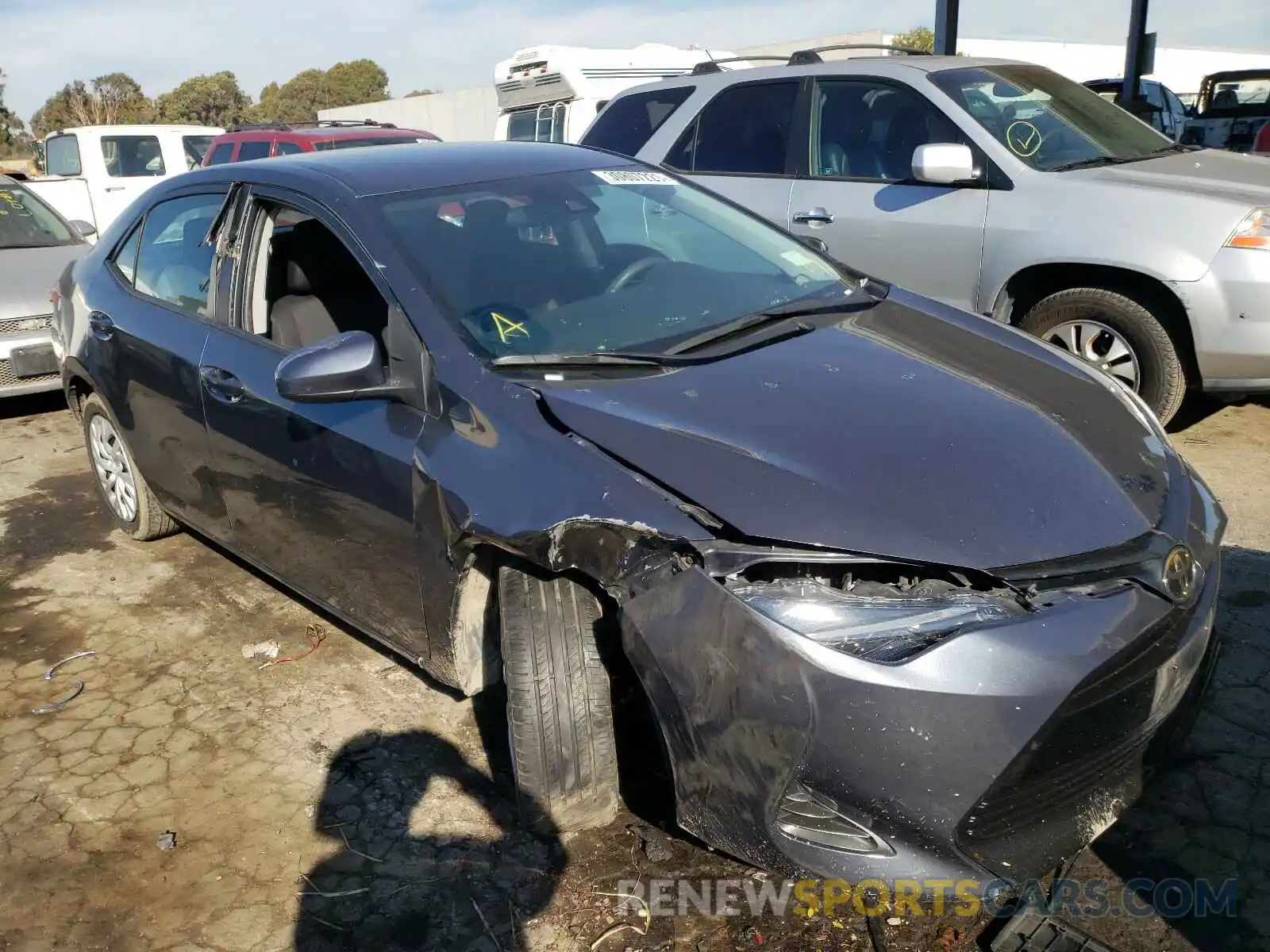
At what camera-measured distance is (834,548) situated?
2090 mm

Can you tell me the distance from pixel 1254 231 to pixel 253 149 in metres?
11.0

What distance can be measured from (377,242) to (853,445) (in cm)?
146

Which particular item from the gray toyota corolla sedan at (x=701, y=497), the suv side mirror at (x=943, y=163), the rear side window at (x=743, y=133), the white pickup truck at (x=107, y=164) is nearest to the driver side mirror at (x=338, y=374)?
the gray toyota corolla sedan at (x=701, y=497)

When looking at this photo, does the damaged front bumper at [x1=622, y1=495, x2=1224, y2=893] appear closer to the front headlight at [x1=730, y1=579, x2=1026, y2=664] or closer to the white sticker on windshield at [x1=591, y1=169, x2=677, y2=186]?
the front headlight at [x1=730, y1=579, x2=1026, y2=664]

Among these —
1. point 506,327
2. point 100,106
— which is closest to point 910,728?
point 506,327

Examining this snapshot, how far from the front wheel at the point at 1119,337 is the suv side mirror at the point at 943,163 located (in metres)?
0.73

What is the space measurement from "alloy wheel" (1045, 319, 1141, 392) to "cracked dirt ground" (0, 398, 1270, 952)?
90 cm

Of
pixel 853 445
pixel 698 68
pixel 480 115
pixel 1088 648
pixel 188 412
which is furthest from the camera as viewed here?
pixel 480 115

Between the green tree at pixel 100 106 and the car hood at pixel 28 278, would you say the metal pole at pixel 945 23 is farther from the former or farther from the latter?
the green tree at pixel 100 106

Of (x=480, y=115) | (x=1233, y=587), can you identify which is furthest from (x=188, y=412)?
(x=480, y=115)

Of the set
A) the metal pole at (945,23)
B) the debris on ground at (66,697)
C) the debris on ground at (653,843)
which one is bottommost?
the debris on ground at (66,697)

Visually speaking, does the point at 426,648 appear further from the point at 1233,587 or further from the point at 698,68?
the point at 698,68

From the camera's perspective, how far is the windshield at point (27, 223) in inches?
304

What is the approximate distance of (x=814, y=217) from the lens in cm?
571
